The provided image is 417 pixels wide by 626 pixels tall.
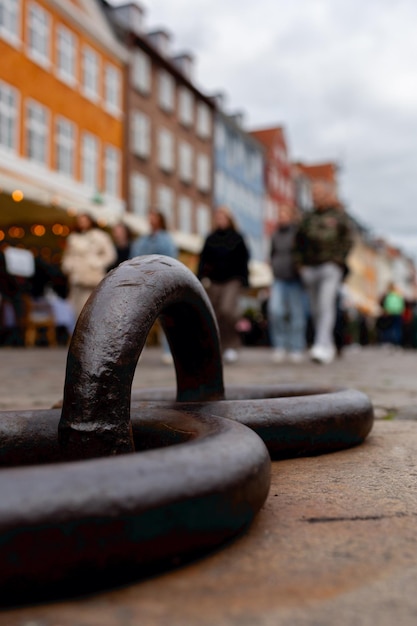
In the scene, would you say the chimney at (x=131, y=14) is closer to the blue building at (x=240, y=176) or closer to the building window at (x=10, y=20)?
the blue building at (x=240, y=176)

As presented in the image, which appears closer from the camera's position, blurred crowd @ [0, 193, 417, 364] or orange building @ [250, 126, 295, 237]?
blurred crowd @ [0, 193, 417, 364]

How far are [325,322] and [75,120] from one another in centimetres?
1613

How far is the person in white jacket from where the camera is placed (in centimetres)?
874

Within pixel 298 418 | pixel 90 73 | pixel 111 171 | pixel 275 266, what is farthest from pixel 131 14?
pixel 298 418

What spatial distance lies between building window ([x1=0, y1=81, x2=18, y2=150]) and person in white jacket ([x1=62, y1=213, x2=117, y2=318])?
10.1m

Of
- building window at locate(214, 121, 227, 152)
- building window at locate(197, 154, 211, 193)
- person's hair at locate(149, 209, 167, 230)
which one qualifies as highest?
building window at locate(214, 121, 227, 152)

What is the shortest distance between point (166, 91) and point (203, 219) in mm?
6540

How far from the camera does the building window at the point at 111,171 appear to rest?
23891mm

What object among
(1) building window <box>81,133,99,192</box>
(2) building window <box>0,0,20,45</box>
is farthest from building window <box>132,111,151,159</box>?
(2) building window <box>0,0,20,45</box>

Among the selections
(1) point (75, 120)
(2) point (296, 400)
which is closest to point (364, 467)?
(2) point (296, 400)

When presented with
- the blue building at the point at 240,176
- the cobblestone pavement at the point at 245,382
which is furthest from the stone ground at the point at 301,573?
the blue building at the point at 240,176

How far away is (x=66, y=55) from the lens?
69.9 ft

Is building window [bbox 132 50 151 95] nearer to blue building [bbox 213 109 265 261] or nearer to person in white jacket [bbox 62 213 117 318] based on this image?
blue building [bbox 213 109 265 261]

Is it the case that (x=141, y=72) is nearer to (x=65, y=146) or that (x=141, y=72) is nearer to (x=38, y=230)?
(x=65, y=146)
